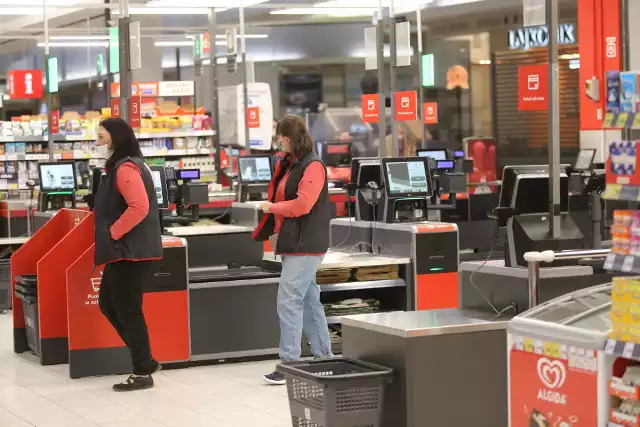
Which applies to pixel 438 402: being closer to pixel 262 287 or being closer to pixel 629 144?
pixel 629 144

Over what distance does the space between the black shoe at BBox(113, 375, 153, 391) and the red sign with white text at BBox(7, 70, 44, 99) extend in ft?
44.2

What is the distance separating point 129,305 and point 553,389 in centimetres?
352

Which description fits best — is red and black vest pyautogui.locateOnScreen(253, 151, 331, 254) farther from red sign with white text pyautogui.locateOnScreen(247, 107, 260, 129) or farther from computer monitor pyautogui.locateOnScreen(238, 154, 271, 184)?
red sign with white text pyautogui.locateOnScreen(247, 107, 260, 129)

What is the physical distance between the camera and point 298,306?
682 centimetres

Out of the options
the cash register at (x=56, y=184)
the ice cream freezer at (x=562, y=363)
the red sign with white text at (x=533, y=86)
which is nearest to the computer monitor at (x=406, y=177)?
the red sign with white text at (x=533, y=86)

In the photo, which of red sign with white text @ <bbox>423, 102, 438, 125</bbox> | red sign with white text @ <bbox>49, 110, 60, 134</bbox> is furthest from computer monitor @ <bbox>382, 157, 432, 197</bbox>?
red sign with white text @ <bbox>423, 102, 438, 125</bbox>

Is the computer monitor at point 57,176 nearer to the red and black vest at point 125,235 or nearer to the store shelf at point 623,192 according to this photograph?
the red and black vest at point 125,235

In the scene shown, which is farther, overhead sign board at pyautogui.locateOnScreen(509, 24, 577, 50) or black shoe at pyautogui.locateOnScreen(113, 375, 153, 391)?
overhead sign board at pyautogui.locateOnScreen(509, 24, 577, 50)

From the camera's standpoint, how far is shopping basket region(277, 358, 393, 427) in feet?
14.8

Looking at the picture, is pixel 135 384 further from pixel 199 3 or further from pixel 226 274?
pixel 199 3

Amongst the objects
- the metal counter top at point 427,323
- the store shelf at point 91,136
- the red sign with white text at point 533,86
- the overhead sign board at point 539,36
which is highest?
the overhead sign board at point 539,36

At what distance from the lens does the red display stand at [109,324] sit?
7430mm

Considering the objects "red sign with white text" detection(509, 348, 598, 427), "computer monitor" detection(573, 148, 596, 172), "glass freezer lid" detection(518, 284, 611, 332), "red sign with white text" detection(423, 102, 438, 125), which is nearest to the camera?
"red sign with white text" detection(509, 348, 598, 427)

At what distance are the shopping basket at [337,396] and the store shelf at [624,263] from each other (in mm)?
1276
